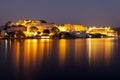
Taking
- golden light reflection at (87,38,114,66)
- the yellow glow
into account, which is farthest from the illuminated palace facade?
golden light reflection at (87,38,114,66)

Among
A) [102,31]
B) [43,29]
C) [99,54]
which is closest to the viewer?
[99,54]

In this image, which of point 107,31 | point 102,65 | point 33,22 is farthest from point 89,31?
point 102,65

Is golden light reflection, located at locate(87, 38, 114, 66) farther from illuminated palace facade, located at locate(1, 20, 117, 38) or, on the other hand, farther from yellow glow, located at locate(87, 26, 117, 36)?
yellow glow, located at locate(87, 26, 117, 36)

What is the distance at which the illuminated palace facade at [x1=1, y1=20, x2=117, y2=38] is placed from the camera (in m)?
82.1

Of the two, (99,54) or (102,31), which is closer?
(99,54)

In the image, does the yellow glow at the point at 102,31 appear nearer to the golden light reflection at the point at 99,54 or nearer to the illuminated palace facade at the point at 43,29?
the illuminated palace facade at the point at 43,29

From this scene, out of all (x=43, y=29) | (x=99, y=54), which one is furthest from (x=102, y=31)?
(x=99, y=54)

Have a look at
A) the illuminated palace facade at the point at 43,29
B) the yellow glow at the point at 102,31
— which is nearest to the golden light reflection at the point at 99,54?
the illuminated palace facade at the point at 43,29

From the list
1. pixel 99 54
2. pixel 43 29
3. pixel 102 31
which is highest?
pixel 43 29

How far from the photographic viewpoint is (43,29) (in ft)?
282

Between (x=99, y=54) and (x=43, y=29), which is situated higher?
(x=43, y=29)

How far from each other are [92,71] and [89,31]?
82.2 meters

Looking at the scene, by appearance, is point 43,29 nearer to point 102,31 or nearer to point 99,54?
point 102,31

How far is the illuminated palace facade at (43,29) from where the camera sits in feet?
269
